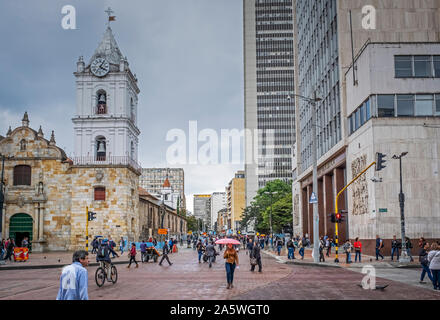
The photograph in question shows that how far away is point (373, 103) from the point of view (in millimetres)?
34000

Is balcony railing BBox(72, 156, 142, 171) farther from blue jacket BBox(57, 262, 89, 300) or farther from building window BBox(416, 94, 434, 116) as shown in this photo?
blue jacket BBox(57, 262, 89, 300)

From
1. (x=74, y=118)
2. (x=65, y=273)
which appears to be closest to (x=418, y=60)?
(x=74, y=118)

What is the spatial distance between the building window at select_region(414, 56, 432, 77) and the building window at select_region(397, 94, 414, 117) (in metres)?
→ 1.97

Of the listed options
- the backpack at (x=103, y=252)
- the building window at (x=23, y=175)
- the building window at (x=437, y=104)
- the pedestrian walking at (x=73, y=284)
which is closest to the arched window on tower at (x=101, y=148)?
the building window at (x=23, y=175)

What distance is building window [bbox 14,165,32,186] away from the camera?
46781mm

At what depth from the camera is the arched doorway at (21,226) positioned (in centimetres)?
4597

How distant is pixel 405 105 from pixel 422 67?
3.34 metres

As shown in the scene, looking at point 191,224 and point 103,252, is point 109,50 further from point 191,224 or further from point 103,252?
point 191,224

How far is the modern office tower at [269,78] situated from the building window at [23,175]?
286ft

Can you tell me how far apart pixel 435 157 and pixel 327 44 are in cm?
1844

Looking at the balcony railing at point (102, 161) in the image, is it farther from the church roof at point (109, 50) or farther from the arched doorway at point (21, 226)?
the church roof at point (109, 50)

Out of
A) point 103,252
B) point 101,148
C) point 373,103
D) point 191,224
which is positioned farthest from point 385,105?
point 191,224

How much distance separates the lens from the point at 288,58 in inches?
5010
